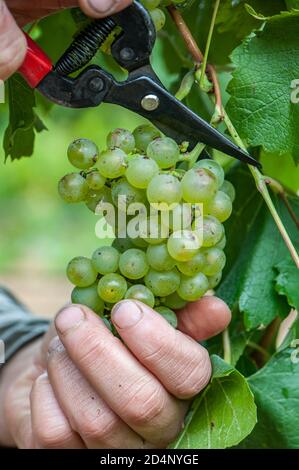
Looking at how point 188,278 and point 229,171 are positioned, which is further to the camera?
point 229,171

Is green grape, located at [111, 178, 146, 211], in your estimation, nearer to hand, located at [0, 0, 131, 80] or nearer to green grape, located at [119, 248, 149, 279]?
green grape, located at [119, 248, 149, 279]

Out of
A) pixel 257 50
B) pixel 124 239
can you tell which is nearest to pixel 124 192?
pixel 124 239

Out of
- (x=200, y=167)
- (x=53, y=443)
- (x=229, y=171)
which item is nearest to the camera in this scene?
(x=200, y=167)

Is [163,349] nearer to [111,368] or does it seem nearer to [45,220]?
[111,368]

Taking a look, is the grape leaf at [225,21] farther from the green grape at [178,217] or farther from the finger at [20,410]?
the finger at [20,410]

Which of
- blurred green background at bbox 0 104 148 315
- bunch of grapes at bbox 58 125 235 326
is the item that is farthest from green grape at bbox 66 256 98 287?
blurred green background at bbox 0 104 148 315
